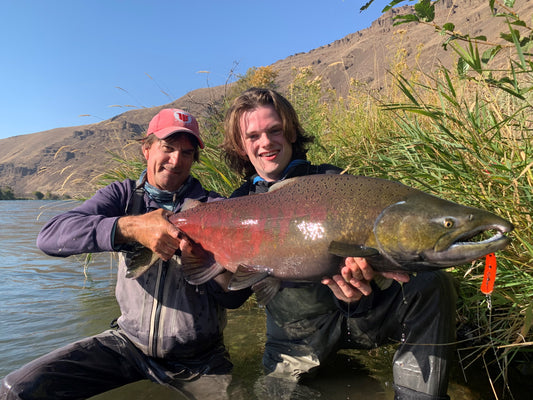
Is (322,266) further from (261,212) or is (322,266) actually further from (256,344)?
(256,344)

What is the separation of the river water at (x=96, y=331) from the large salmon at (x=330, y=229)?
43.0 inches

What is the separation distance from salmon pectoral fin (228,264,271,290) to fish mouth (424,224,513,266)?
2.94 ft

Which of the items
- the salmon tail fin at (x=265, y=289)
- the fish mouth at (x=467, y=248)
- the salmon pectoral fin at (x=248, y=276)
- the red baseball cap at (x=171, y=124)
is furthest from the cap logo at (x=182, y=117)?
the fish mouth at (x=467, y=248)

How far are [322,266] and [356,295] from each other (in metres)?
0.33

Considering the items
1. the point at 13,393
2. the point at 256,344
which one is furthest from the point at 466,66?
the point at 13,393

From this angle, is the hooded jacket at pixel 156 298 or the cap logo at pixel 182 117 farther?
the cap logo at pixel 182 117

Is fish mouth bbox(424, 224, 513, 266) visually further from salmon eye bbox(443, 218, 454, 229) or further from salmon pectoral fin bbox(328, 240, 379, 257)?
salmon pectoral fin bbox(328, 240, 379, 257)

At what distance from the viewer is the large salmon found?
1.75 metres

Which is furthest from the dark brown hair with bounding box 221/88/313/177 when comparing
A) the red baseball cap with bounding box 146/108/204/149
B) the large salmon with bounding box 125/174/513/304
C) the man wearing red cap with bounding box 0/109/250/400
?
the large salmon with bounding box 125/174/513/304

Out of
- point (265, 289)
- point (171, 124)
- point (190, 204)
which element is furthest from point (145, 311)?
point (171, 124)

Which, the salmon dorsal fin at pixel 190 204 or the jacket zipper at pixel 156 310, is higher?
the salmon dorsal fin at pixel 190 204

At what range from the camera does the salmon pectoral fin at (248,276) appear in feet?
7.02

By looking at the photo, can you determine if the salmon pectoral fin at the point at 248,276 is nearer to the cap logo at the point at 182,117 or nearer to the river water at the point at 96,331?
the river water at the point at 96,331

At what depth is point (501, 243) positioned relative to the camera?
1543 mm
